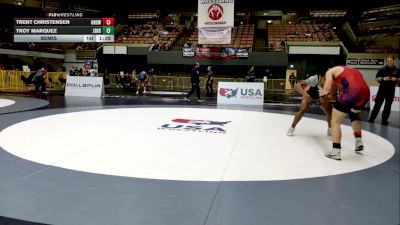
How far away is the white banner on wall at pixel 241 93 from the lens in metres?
12.3

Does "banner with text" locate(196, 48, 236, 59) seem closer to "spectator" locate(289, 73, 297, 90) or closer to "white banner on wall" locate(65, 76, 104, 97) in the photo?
"spectator" locate(289, 73, 297, 90)

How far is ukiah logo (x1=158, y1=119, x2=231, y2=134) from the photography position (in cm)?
576

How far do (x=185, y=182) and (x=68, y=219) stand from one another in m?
1.08

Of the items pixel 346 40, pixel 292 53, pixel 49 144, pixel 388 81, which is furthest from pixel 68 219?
pixel 346 40

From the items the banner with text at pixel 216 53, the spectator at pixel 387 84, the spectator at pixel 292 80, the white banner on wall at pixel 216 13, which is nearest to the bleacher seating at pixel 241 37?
the banner with text at pixel 216 53

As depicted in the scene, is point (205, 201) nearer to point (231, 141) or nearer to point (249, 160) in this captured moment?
point (249, 160)

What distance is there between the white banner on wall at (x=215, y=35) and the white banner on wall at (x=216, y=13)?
267mm

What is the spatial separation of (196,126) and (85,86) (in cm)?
960

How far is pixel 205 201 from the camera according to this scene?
2.56 metres

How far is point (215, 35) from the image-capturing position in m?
11.9

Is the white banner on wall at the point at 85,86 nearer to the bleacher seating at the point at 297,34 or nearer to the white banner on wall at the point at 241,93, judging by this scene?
the white banner on wall at the point at 241,93

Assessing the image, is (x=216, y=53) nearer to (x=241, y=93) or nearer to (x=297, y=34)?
(x=297, y=34)

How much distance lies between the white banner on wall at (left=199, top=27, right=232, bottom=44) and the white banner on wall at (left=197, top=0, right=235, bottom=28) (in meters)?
0.27

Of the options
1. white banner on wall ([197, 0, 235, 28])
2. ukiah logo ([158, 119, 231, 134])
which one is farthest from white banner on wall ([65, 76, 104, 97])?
ukiah logo ([158, 119, 231, 134])
